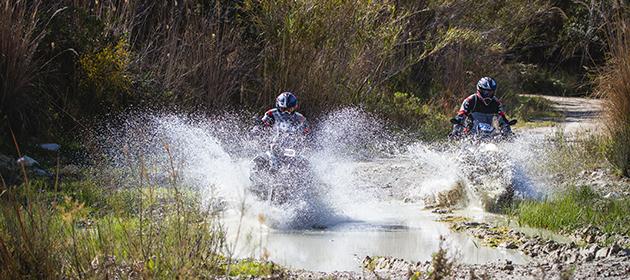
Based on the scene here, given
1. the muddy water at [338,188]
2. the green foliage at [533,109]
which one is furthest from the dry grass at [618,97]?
the green foliage at [533,109]

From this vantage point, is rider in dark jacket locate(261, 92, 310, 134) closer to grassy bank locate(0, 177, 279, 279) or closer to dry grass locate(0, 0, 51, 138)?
dry grass locate(0, 0, 51, 138)

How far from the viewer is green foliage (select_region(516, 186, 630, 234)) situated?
9828 mm

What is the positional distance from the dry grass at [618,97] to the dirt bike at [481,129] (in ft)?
4.39

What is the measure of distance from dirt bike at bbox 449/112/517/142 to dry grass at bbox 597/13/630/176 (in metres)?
1.34

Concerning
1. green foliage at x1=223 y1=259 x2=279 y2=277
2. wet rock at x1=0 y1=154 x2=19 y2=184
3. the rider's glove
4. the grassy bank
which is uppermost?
the rider's glove

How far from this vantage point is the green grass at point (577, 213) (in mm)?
9812

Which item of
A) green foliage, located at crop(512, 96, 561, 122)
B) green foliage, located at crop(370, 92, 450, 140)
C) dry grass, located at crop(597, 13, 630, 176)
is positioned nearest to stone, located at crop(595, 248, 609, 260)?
dry grass, located at crop(597, 13, 630, 176)

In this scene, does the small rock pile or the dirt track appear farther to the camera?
the dirt track

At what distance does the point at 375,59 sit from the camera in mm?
20406

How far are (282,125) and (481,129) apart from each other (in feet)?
9.71

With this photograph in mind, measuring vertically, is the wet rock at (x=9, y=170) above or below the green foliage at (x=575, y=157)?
below

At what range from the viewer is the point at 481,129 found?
43.2ft

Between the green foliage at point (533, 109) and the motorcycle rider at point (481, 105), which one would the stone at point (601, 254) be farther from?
the green foliage at point (533, 109)

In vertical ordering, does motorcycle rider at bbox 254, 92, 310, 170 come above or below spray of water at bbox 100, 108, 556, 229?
above
